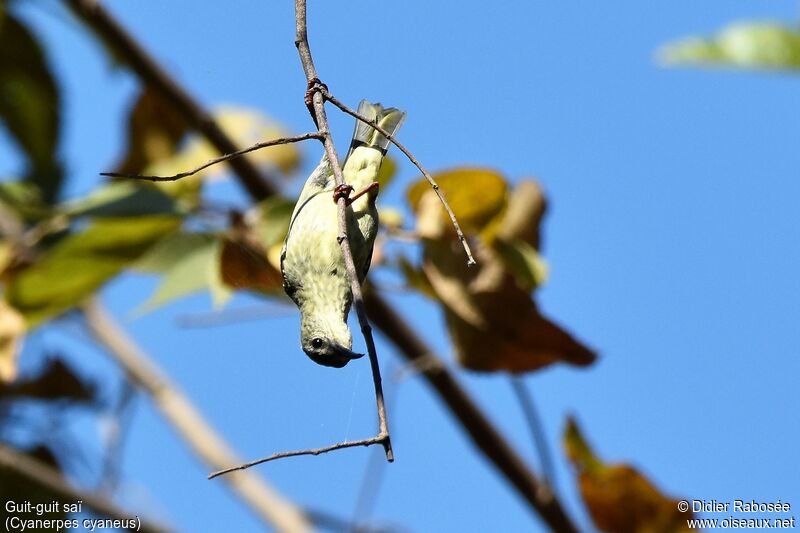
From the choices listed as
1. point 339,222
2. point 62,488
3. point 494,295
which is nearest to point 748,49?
point 339,222

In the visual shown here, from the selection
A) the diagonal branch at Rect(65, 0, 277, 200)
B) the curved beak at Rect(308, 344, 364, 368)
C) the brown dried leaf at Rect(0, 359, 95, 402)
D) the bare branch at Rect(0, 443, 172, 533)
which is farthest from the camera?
the brown dried leaf at Rect(0, 359, 95, 402)

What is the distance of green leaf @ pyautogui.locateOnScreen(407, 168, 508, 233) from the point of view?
2064 mm

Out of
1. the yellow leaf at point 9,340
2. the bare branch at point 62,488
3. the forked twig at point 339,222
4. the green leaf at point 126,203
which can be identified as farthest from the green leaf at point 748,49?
the bare branch at point 62,488

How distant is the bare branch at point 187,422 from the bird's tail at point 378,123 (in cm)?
196

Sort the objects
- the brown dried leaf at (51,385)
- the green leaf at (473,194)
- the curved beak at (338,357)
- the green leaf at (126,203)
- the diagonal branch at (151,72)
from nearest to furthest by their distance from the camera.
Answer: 1. the curved beak at (338,357)
2. the green leaf at (473,194)
3. the green leaf at (126,203)
4. the diagonal branch at (151,72)
5. the brown dried leaf at (51,385)

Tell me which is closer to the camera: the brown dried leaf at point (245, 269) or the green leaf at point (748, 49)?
the green leaf at point (748, 49)

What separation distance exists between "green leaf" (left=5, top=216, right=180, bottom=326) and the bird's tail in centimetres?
57

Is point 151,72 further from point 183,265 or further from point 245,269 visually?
point 245,269

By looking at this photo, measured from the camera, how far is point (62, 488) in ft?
9.32

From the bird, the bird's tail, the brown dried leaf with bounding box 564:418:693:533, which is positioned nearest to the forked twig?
the bird

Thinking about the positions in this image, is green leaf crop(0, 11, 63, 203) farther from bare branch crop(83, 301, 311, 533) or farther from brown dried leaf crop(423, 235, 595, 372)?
brown dried leaf crop(423, 235, 595, 372)

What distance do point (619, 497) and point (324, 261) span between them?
97 centimetres

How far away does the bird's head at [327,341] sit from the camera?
5.23 ft

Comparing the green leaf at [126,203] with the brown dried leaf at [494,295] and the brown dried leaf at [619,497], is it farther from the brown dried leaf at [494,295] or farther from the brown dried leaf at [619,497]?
the brown dried leaf at [619,497]
